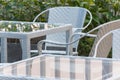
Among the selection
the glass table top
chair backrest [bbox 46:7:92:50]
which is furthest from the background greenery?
the glass table top

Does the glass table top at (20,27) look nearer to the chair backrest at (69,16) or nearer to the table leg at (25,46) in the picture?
the table leg at (25,46)

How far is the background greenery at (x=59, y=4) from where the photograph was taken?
16.4ft

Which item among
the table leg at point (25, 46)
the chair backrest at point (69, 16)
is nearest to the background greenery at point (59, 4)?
the chair backrest at point (69, 16)

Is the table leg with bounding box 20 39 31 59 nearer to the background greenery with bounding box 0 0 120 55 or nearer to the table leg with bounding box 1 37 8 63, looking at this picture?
the table leg with bounding box 1 37 8 63

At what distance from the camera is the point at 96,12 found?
522cm

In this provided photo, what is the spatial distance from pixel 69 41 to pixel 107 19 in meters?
1.92

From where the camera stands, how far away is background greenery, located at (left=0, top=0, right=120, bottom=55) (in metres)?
5.00

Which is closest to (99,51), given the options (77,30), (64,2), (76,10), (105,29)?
(105,29)

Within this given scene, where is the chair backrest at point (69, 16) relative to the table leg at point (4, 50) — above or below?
above

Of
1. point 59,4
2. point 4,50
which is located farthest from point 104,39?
point 59,4

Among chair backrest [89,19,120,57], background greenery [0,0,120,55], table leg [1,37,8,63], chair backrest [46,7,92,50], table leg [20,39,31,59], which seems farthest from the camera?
background greenery [0,0,120,55]

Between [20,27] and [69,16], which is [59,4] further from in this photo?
[20,27]

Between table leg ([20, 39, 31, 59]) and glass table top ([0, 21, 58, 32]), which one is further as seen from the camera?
glass table top ([0, 21, 58, 32])

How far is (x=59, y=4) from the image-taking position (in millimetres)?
5109
